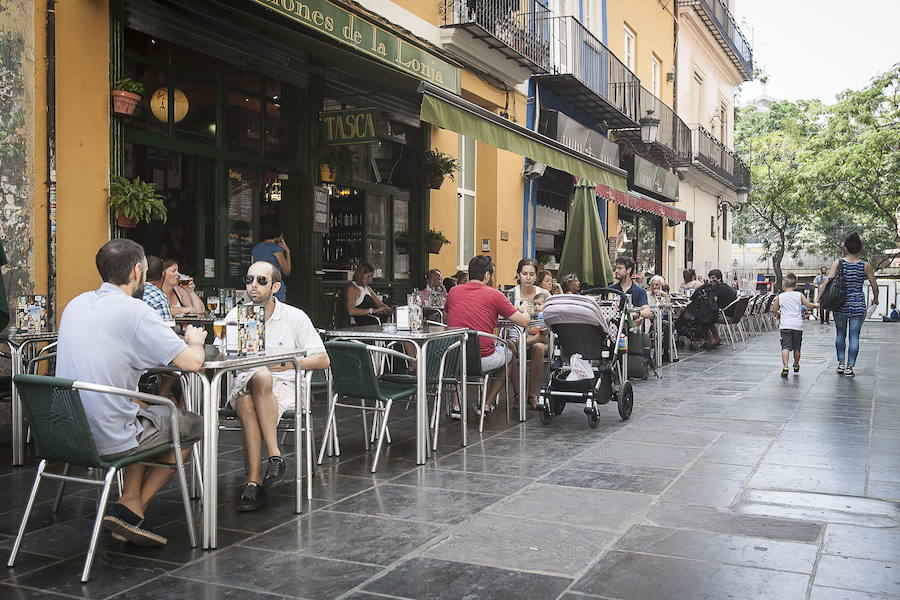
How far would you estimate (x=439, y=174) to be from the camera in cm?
1238

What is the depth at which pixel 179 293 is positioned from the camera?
784 cm

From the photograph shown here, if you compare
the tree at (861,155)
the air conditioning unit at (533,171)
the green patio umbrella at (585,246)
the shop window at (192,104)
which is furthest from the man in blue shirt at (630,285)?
the tree at (861,155)

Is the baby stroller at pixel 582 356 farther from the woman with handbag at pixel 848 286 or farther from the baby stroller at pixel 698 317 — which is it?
the baby stroller at pixel 698 317

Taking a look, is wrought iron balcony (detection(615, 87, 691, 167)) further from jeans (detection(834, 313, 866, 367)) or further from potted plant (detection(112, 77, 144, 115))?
potted plant (detection(112, 77, 144, 115))

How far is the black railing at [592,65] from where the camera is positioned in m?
15.6

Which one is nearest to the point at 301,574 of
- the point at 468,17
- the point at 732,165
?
the point at 468,17

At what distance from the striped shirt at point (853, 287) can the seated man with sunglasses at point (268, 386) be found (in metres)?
7.80

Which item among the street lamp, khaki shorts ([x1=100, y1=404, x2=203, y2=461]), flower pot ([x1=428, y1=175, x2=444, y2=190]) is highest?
the street lamp

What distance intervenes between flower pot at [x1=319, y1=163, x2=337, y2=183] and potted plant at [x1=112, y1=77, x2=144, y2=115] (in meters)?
3.19

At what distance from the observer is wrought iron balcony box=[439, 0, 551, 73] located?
40.1 ft

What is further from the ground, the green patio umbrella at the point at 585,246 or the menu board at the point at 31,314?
the green patio umbrella at the point at 585,246

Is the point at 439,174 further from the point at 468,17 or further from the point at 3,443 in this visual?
the point at 3,443

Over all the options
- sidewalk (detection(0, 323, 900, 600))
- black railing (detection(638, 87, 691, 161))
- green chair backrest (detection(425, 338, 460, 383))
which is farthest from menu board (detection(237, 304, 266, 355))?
black railing (detection(638, 87, 691, 161))

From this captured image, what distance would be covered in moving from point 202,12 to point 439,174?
4.98m
